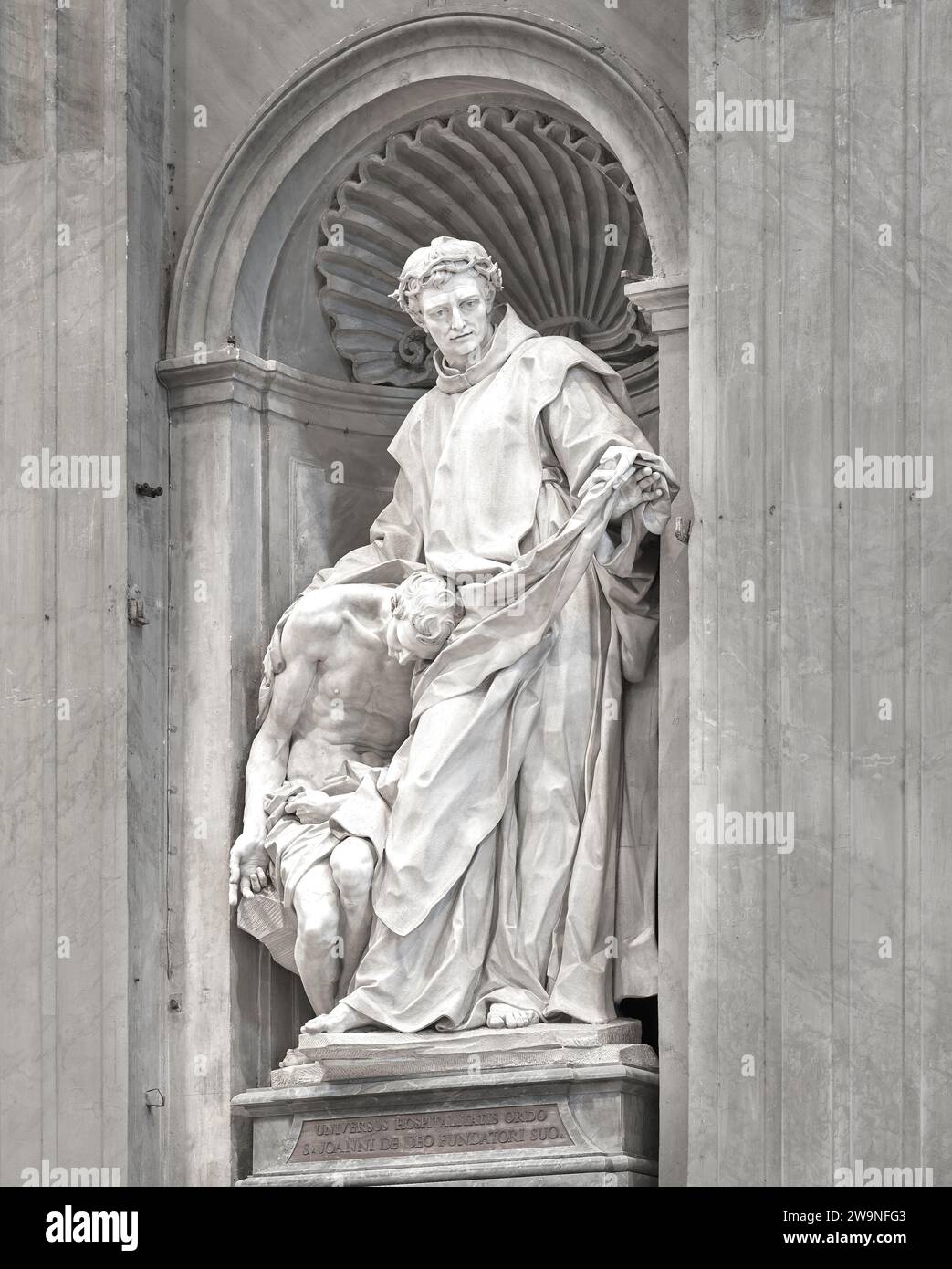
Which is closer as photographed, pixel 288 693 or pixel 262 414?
pixel 288 693

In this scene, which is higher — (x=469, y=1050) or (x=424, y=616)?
(x=424, y=616)

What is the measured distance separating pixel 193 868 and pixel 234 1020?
0.59 m

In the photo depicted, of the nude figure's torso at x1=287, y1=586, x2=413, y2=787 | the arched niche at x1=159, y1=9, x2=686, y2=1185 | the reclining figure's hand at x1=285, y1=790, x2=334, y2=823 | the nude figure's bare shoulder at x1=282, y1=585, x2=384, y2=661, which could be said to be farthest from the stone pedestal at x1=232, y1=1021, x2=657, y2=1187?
the nude figure's bare shoulder at x1=282, y1=585, x2=384, y2=661

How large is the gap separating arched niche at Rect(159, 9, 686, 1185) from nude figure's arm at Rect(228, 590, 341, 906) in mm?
122

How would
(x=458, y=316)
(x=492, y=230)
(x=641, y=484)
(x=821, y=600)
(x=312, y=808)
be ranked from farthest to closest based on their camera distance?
(x=492, y=230) → (x=458, y=316) → (x=312, y=808) → (x=641, y=484) → (x=821, y=600)

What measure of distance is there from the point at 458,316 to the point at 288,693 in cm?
152

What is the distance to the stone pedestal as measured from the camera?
9969 millimetres

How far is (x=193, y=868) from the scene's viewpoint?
1100 centimetres

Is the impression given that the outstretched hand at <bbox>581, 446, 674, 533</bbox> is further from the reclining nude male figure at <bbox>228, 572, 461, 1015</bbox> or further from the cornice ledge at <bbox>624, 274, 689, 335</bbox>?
the reclining nude male figure at <bbox>228, 572, 461, 1015</bbox>

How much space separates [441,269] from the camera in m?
10.9

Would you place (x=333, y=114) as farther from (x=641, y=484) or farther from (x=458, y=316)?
(x=641, y=484)

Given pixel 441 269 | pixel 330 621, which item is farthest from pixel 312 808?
pixel 441 269

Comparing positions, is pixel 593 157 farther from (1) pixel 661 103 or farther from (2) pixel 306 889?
(2) pixel 306 889

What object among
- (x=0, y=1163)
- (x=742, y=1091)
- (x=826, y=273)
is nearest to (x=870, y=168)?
(x=826, y=273)
